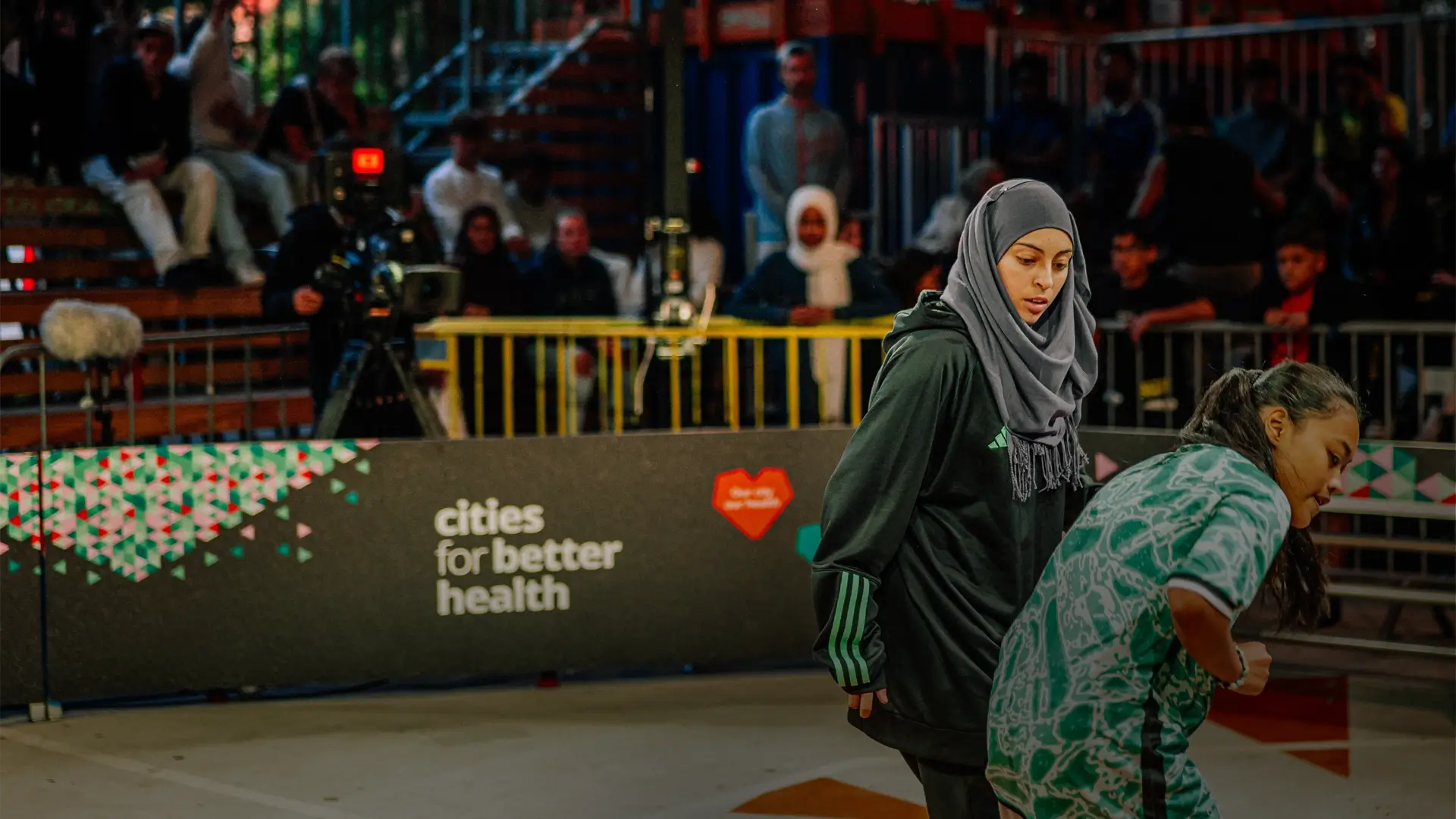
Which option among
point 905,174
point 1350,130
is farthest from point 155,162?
point 1350,130

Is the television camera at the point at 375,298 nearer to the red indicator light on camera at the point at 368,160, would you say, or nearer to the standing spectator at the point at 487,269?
the red indicator light on camera at the point at 368,160

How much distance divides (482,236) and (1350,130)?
5.60 metres

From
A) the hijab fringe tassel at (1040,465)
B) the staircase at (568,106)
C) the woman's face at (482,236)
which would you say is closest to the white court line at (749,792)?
the hijab fringe tassel at (1040,465)

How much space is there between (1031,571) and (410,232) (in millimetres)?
5315

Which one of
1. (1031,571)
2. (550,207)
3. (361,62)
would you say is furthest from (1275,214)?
(1031,571)

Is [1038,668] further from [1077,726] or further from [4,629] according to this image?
[4,629]

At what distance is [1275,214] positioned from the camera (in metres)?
11.4

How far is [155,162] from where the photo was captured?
432 inches

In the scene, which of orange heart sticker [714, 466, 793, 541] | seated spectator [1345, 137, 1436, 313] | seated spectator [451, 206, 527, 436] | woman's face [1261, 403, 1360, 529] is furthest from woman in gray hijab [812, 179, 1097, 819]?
seated spectator [451, 206, 527, 436]

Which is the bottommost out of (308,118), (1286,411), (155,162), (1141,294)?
(1286,411)

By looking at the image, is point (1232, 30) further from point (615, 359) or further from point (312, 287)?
point (312, 287)

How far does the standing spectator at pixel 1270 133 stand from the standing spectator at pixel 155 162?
6497 millimetres

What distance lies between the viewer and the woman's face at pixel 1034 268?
3.58 m

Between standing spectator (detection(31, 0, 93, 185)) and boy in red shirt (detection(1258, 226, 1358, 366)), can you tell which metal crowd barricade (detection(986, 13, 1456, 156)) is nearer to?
boy in red shirt (detection(1258, 226, 1358, 366))
